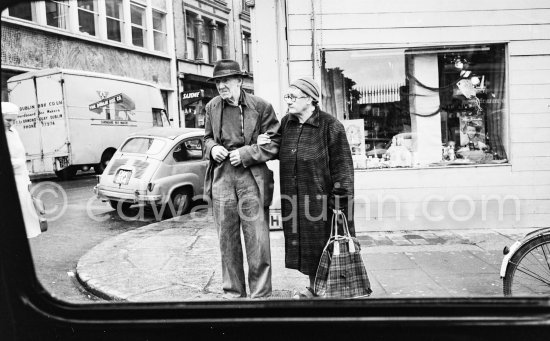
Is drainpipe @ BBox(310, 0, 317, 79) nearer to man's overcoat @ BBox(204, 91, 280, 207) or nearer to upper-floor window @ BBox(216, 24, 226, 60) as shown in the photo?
upper-floor window @ BBox(216, 24, 226, 60)

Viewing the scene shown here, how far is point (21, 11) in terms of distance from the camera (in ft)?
4.98

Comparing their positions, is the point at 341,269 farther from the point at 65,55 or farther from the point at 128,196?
the point at 128,196

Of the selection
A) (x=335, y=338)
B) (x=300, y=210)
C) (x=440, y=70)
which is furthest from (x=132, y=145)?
(x=335, y=338)

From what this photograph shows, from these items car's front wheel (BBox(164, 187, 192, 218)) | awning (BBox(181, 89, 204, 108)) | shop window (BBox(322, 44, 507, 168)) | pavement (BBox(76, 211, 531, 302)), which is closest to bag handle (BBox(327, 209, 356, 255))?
pavement (BBox(76, 211, 531, 302))

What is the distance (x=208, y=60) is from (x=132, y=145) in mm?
1885

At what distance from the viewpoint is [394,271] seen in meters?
4.98

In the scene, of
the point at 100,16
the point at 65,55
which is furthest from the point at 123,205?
the point at 100,16

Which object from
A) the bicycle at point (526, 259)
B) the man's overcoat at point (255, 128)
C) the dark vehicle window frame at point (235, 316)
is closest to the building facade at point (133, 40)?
the dark vehicle window frame at point (235, 316)

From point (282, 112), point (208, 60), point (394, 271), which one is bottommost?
point (394, 271)

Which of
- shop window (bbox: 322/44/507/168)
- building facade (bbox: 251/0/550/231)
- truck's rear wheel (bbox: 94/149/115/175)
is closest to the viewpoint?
truck's rear wheel (bbox: 94/149/115/175)

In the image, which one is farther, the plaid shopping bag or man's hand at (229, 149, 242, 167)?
man's hand at (229, 149, 242, 167)

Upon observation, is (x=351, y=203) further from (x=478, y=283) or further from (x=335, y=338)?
(x=335, y=338)

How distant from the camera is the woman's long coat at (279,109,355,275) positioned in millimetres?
3627

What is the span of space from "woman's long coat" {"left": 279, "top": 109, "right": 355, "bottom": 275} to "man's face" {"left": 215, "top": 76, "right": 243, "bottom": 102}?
50 cm
